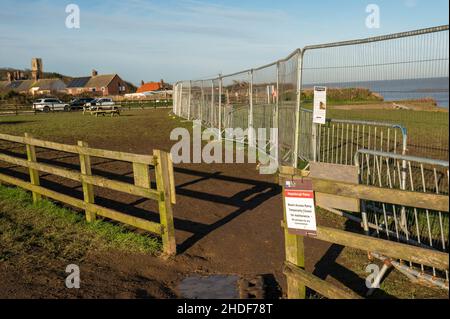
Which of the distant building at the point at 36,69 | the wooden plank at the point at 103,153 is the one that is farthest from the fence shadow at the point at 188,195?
the distant building at the point at 36,69

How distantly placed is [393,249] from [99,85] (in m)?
103

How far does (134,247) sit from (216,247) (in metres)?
1.10

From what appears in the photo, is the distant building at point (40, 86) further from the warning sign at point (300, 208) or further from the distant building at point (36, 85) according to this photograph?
the warning sign at point (300, 208)

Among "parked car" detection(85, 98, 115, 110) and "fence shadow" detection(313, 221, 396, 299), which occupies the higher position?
"parked car" detection(85, 98, 115, 110)

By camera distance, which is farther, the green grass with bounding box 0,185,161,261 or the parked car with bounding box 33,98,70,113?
the parked car with bounding box 33,98,70,113

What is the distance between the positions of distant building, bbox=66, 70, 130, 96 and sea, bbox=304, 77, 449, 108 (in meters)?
95.5

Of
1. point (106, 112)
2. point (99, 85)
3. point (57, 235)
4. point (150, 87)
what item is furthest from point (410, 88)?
point (150, 87)

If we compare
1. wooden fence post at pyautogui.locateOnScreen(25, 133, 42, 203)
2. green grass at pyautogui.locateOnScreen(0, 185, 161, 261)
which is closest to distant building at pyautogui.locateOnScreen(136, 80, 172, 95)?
wooden fence post at pyautogui.locateOnScreen(25, 133, 42, 203)

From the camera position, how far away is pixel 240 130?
1512cm

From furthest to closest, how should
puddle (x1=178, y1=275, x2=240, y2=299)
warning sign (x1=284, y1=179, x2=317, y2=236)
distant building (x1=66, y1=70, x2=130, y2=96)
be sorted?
distant building (x1=66, y1=70, x2=130, y2=96) < puddle (x1=178, y1=275, x2=240, y2=299) < warning sign (x1=284, y1=179, x2=317, y2=236)

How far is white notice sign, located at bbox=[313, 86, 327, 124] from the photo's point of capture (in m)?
6.91

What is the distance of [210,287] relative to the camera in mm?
4684

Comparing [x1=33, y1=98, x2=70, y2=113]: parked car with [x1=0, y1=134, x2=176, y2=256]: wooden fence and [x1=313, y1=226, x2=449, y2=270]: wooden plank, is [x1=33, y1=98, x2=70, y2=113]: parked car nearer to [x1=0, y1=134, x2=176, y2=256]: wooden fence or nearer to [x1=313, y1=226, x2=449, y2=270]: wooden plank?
[x1=0, y1=134, x2=176, y2=256]: wooden fence
